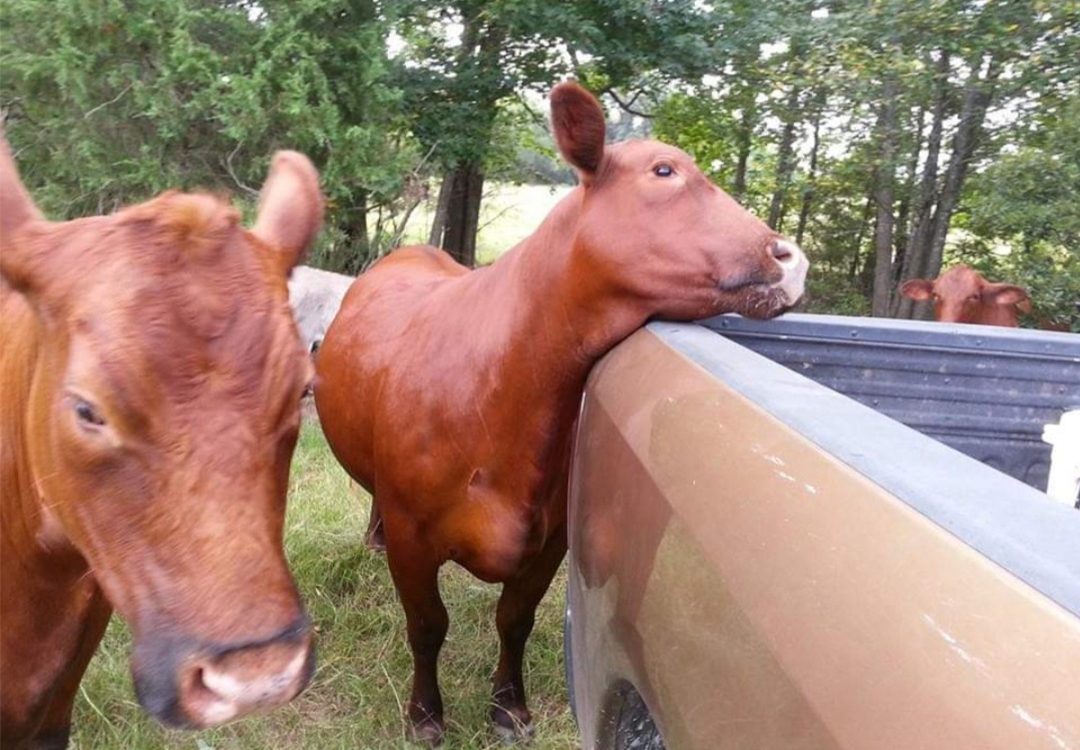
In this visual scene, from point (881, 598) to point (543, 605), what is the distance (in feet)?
10.7

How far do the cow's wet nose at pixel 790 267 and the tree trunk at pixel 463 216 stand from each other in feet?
29.5

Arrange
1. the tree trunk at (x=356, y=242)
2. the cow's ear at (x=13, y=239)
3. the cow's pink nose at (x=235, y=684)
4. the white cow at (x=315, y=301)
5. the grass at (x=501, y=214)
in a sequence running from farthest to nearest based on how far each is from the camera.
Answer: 1. the grass at (x=501, y=214)
2. the tree trunk at (x=356, y=242)
3. the white cow at (x=315, y=301)
4. the cow's ear at (x=13, y=239)
5. the cow's pink nose at (x=235, y=684)

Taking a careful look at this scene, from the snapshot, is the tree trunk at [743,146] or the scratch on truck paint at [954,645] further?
the tree trunk at [743,146]

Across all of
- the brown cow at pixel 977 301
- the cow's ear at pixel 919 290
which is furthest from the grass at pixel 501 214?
the brown cow at pixel 977 301

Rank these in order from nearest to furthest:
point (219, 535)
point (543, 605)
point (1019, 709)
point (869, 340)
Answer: point (1019, 709)
point (219, 535)
point (869, 340)
point (543, 605)

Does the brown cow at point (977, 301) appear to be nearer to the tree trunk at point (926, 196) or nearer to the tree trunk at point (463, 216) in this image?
the tree trunk at point (926, 196)

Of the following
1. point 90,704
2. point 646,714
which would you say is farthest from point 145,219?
point 90,704

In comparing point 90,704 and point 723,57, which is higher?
point 723,57

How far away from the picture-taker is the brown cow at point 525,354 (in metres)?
2.24

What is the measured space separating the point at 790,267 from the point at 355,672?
7.41 ft

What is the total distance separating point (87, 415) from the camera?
136 cm

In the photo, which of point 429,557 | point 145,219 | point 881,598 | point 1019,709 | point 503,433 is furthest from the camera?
point 429,557

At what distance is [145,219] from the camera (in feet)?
4.83

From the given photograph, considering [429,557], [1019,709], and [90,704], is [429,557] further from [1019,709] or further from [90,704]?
[1019,709]
